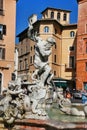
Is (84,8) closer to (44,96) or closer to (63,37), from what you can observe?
(63,37)

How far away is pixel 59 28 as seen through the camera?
64.2 metres

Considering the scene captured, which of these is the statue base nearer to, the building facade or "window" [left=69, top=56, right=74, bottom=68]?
the building facade

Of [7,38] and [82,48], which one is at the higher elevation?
[7,38]

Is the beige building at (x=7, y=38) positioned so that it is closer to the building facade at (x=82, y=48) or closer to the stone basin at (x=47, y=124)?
the building facade at (x=82, y=48)

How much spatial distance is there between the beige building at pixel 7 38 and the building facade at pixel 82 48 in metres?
12.1

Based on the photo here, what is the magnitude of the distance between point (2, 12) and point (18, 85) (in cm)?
3368

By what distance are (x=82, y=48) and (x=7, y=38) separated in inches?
527

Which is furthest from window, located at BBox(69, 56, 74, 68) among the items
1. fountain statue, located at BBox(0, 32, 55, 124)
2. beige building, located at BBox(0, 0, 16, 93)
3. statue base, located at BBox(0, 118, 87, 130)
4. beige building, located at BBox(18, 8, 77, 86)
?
statue base, located at BBox(0, 118, 87, 130)

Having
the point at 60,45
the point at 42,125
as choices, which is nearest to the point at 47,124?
the point at 42,125

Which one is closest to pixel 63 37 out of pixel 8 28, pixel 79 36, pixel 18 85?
pixel 79 36

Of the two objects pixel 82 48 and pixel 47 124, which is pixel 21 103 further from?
pixel 82 48

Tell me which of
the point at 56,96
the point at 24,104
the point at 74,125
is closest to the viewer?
the point at 74,125

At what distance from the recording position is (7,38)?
135 ft

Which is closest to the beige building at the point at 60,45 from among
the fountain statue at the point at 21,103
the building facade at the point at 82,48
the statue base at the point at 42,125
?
the building facade at the point at 82,48
